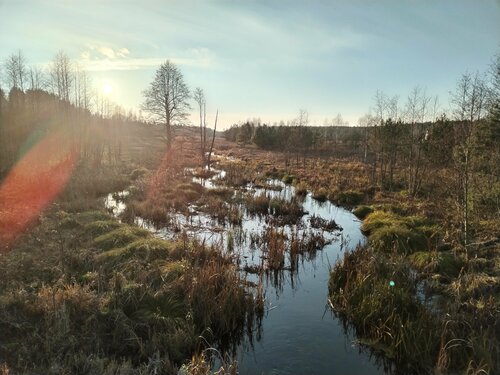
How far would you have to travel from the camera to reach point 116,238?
400 inches

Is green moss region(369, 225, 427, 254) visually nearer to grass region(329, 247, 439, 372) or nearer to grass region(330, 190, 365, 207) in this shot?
grass region(329, 247, 439, 372)

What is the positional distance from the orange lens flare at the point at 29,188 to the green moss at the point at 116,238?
2.33 m

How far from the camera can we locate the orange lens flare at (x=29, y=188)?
10.8 m

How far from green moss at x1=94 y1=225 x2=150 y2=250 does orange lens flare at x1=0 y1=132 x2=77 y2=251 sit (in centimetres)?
233

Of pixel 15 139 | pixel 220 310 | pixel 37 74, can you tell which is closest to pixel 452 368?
pixel 220 310

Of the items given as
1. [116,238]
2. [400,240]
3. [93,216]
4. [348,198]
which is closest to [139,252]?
[116,238]

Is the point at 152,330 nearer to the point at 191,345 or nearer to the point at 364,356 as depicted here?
the point at 191,345

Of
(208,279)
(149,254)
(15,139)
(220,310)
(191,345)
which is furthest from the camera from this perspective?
(15,139)

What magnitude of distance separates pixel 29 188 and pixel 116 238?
10.2 meters

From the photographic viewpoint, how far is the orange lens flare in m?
10.8

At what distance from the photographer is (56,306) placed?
589 centimetres

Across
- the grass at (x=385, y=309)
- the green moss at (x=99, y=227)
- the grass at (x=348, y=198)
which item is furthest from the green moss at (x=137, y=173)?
the grass at (x=385, y=309)

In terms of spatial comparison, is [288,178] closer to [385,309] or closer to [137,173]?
[137,173]

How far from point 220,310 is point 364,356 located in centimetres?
275
